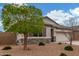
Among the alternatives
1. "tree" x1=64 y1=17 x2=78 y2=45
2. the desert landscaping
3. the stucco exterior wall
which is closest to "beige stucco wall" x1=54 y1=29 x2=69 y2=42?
"tree" x1=64 y1=17 x2=78 y2=45

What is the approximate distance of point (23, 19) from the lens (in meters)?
18.6

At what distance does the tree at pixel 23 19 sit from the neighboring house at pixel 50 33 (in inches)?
12.2

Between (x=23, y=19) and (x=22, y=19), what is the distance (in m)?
0.06

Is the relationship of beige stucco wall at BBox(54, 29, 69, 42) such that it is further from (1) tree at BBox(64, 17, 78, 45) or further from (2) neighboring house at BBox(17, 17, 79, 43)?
(1) tree at BBox(64, 17, 78, 45)

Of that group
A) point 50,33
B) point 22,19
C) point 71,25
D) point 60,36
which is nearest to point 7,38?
point 22,19

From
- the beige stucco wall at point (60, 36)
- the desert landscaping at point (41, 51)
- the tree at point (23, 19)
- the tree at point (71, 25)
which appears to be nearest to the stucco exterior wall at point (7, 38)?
the tree at point (23, 19)

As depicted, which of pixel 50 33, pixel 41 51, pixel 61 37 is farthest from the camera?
pixel 50 33

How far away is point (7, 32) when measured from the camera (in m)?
18.6

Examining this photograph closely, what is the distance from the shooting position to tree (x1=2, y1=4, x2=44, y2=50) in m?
18.1

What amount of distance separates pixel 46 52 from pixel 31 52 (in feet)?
2.50

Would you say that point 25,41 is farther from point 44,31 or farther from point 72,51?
point 72,51

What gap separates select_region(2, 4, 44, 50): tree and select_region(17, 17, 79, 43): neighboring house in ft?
1.02

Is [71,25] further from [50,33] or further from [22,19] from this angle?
[22,19]

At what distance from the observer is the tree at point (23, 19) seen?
18.1m
